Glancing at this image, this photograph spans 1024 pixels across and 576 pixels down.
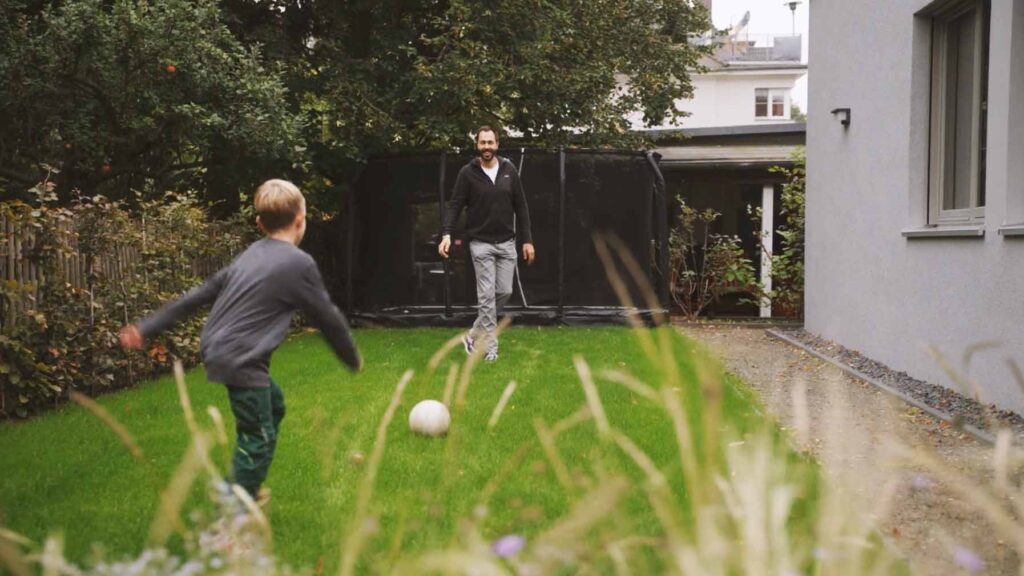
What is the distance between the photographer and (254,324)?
3742 mm

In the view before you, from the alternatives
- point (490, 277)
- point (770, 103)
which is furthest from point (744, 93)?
point (490, 277)

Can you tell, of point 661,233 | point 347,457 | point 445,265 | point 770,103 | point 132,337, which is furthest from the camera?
point 770,103

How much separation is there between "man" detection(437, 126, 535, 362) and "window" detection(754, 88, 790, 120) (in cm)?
3062

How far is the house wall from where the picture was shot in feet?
124

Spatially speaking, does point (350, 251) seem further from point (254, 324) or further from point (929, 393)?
point (254, 324)

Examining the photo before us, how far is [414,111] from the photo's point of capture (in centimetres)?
1410

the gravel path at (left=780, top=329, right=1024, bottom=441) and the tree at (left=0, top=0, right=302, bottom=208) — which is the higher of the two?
the tree at (left=0, top=0, right=302, bottom=208)

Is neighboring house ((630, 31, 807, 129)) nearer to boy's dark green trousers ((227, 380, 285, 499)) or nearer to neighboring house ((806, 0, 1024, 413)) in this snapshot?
neighboring house ((806, 0, 1024, 413))

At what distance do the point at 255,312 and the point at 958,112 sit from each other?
19.9 feet

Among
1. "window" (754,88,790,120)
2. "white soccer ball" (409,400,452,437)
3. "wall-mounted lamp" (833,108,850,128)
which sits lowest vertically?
"white soccer ball" (409,400,452,437)

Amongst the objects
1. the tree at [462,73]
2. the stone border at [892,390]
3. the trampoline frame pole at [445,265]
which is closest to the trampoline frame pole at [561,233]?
the trampoline frame pole at [445,265]

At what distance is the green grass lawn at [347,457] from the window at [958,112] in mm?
2102

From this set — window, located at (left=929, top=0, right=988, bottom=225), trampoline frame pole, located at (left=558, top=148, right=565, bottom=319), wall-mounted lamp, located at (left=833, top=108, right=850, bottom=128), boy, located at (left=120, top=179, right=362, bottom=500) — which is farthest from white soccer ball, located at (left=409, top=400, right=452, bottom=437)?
trampoline frame pole, located at (left=558, top=148, right=565, bottom=319)

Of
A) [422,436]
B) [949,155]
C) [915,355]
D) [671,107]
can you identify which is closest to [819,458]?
[422,436]
